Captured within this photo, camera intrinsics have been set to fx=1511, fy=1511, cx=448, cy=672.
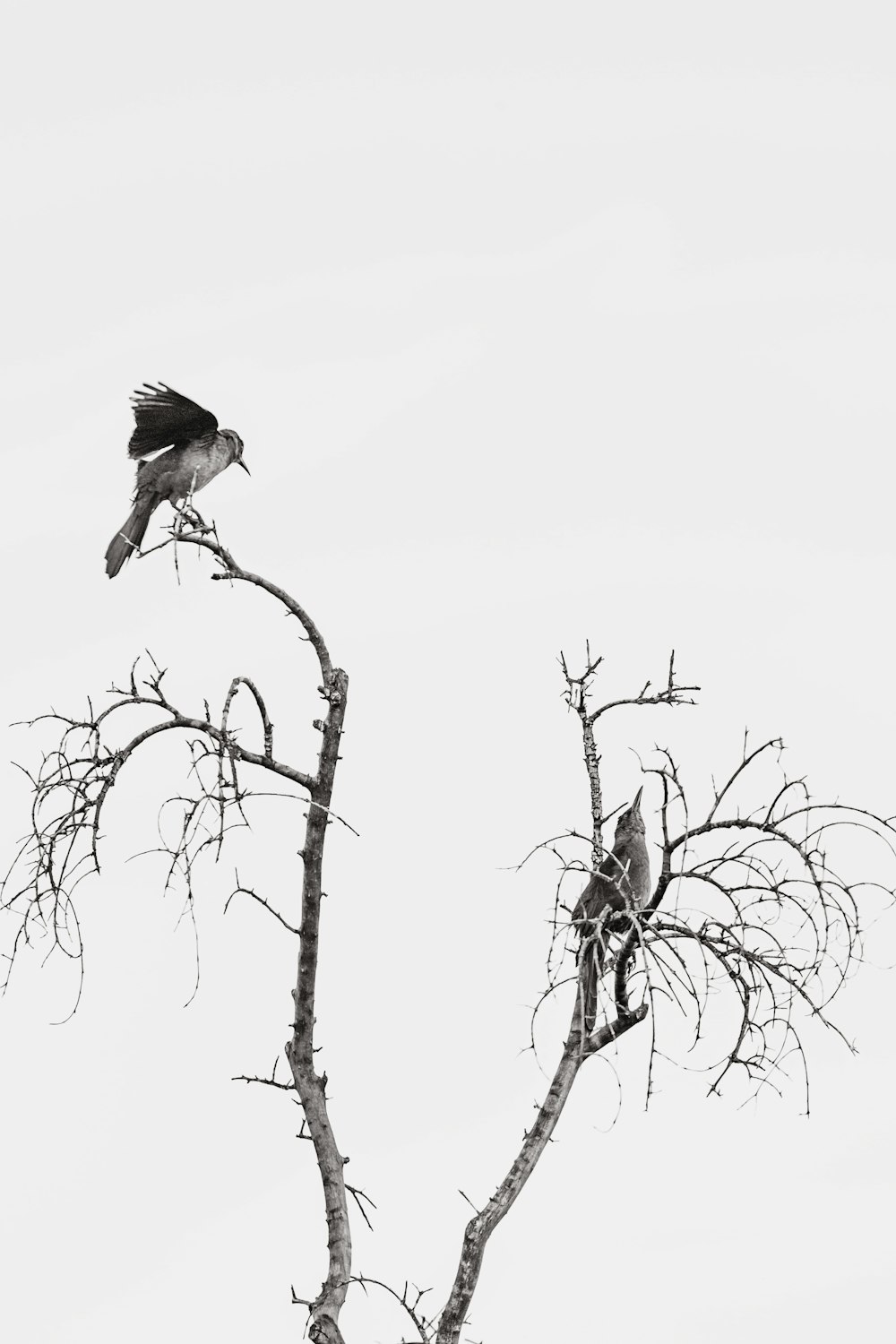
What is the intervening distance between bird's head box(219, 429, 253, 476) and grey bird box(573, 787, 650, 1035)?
4135mm

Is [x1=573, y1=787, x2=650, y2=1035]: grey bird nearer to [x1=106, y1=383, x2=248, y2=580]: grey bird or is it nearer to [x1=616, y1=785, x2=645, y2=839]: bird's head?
[x1=616, y1=785, x2=645, y2=839]: bird's head

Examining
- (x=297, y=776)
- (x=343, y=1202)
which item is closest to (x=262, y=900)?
(x=297, y=776)

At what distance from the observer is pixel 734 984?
5.87 m

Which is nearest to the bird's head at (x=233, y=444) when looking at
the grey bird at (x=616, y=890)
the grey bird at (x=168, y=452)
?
the grey bird at (x=168, y=452)

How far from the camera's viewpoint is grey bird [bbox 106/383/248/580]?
931 cm

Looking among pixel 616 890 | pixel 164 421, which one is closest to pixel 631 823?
pixel 616 890

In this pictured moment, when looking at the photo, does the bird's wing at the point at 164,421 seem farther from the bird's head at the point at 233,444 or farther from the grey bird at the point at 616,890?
the grey bird at the point at 616,890

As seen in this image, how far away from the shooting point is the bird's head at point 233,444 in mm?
9938

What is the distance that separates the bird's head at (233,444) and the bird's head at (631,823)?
166 inches

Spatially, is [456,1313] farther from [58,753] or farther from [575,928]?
[58,753]

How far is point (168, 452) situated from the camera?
32.2 feet

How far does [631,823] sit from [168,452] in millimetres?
4372

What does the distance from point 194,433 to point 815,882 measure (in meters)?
5.48

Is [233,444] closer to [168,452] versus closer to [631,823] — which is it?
[168,452]
